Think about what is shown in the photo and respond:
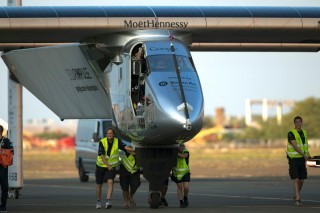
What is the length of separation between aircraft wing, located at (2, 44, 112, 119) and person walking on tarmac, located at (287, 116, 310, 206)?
18.5 ft

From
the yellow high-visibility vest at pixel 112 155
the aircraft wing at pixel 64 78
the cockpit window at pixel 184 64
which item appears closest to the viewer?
the cockpit window at pixel 184 64

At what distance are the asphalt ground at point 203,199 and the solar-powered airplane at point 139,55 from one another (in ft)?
5.87

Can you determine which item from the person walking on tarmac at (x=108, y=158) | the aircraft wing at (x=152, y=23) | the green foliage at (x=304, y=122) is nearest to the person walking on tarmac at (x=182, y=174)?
the person walking on tarmac at (x=108, y=158)

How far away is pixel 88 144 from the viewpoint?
3975 cm

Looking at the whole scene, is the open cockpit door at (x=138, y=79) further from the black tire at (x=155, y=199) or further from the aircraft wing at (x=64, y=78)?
the aircraft wing at (x=64, y=78)

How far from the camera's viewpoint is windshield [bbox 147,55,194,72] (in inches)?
883

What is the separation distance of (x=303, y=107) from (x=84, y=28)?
15373 centimetres

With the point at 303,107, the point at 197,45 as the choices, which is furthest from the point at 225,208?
the point at 303,107

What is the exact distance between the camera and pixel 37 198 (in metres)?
27.8

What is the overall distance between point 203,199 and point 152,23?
5287 mm

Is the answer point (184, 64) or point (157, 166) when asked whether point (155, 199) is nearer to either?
point (157, 166)

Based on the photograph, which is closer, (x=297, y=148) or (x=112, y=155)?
(x=112, y=155)

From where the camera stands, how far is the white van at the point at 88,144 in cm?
3819

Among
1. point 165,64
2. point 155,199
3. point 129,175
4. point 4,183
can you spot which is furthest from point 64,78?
point 155,199
